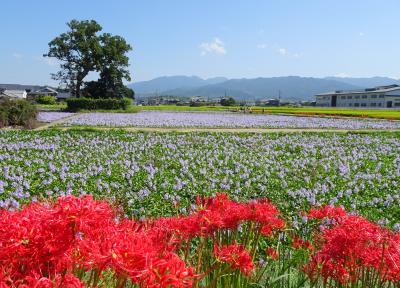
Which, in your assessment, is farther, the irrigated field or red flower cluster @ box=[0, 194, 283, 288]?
the irrigated field

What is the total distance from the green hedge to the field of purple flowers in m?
29.8

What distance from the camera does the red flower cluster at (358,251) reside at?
216 centimetres

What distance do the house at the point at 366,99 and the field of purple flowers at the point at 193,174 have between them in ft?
237

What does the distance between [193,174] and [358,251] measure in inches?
285

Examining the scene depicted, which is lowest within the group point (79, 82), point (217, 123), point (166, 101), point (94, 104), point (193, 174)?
point (166, 101)

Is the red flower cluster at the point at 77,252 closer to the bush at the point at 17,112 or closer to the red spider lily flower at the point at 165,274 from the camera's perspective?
the red spider lily flower at the point at 165,274

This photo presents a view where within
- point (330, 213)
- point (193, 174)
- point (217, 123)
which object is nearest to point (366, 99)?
point (217, 123)

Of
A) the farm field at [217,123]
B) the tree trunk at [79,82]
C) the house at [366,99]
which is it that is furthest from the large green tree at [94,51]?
the house at [366,99]

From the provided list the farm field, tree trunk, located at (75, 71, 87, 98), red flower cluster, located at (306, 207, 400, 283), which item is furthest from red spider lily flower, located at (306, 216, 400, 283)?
tree trunk, located at (75, 71, 87, 98)

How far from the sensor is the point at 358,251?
7.08 ft

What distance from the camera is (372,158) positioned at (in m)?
12.9

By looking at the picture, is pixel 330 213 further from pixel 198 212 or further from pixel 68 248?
pixel 68 248

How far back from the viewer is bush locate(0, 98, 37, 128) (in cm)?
2203

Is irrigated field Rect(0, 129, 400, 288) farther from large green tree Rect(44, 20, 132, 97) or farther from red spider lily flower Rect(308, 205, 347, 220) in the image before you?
large green tree Rect(44, 20, 132, 97)
